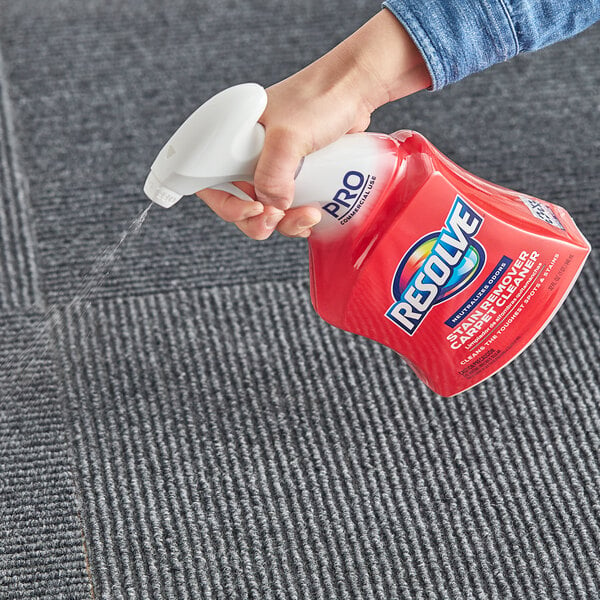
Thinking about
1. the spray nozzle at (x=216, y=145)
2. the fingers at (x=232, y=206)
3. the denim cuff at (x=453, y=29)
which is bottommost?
the fingers at (x=232, y=206)

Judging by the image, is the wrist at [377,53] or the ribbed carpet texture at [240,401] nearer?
the wrist at [377,53]

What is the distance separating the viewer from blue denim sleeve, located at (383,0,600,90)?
30.3 inches

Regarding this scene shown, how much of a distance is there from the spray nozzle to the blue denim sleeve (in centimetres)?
16

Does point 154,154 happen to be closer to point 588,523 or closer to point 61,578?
point 61,578

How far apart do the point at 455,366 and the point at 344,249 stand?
7.0 inches

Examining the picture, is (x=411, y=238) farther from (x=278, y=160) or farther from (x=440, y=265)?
(x=278, y=160)

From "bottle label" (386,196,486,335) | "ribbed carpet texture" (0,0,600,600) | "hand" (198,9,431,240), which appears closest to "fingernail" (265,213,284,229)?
"hand" (198,9,431,240)

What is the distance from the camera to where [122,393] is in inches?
41.3

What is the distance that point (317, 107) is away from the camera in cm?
74

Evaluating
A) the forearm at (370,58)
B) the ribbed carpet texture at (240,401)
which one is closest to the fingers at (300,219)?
the forearm at (370,58)

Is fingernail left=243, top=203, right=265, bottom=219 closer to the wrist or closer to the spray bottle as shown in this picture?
the spray bottle

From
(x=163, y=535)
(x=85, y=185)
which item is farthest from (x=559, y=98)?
(x=163, y=535)

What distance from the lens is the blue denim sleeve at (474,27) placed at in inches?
30.3

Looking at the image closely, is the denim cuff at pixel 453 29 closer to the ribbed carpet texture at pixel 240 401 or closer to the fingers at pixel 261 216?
the fingers at pixel 261 216
